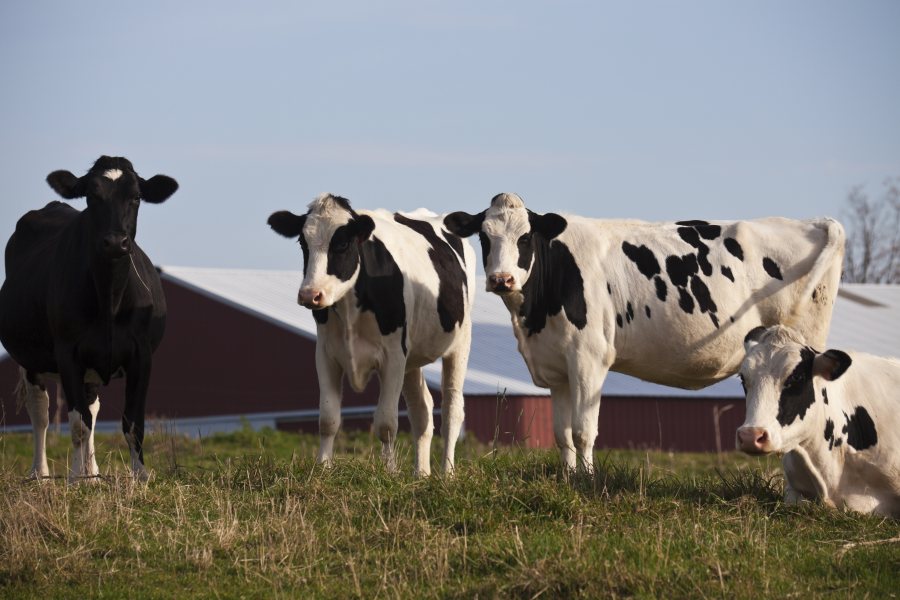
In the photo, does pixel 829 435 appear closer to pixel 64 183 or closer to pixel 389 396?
pixel 389 396

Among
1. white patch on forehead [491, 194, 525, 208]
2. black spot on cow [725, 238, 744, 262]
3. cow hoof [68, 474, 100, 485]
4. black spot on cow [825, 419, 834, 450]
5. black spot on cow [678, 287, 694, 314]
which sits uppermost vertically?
white patch on forehead [491, 194, 525, 208]

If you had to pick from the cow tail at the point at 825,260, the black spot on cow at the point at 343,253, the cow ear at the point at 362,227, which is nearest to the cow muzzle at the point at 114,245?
the black spot on cow at the point at 343,253

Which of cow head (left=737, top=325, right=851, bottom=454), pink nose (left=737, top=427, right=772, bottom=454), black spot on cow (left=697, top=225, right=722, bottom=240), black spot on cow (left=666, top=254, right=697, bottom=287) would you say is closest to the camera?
pink nose (left=737, top=427, right=772, bottom=454)

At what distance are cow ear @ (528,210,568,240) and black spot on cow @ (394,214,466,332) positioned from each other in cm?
131

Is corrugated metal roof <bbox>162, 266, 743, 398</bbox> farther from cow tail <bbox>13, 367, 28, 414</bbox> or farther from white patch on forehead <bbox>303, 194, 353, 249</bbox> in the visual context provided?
white patch on forehead <bbox>303, 194, 353, 249</bbox>

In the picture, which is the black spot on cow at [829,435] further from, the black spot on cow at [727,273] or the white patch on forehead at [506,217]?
the white patch on forehead at [506,217]

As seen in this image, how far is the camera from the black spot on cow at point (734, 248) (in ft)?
38.9

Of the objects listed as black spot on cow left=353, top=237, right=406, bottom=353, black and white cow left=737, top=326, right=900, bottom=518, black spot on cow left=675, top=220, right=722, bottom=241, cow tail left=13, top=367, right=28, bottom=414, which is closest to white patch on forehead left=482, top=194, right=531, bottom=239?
black spot on cow left=353, top=237, right=406, bottom=353

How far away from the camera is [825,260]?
1180 centimetres

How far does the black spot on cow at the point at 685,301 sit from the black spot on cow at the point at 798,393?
2.07 meters

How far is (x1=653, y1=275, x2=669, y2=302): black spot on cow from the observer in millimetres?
11383

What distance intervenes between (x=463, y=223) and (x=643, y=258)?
1599 mm

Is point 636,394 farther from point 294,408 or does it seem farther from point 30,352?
point 30,352

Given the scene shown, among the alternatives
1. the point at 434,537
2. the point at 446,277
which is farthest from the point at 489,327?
the point at 434,537
